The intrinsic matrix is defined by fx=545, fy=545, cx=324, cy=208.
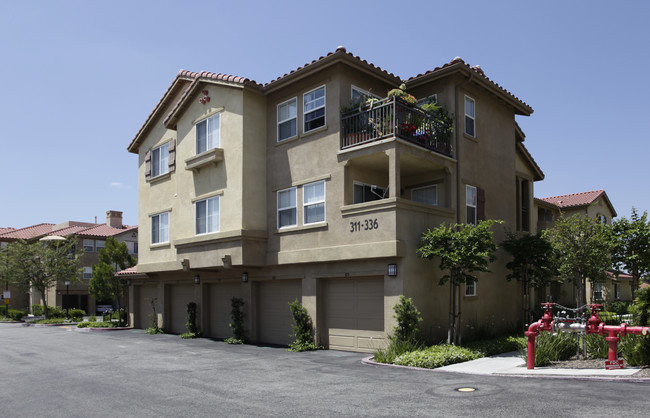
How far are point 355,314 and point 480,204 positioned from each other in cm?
603

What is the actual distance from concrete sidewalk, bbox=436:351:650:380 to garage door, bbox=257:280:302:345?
698 centimetres

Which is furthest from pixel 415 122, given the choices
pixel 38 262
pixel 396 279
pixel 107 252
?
pixel 38 262

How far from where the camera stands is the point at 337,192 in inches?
688

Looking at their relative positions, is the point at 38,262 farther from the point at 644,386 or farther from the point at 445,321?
the point at 644,386

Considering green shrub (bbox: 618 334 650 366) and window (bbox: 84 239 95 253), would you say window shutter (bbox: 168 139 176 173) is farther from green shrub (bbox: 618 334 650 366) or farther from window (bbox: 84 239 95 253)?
window (bbox: 84 239 95 253)

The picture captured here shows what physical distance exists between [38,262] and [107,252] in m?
6.06

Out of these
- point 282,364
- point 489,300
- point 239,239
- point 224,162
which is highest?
point 224,162

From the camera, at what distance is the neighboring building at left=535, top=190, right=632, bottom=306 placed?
2861 centimetres

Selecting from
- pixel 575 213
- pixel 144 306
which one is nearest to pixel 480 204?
pixel 575 213

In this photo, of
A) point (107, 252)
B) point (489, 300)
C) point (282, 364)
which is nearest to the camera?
point (282, 364)

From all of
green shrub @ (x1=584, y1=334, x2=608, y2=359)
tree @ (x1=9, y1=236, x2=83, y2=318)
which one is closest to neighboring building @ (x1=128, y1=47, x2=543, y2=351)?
green shrub @ (x1=584, y1=334, x2=608, y2=359)

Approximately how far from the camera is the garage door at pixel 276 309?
19375 mm

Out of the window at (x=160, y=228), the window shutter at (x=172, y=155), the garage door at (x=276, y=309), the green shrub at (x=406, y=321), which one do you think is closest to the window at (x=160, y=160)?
the window shutter at (x=172, y=155)

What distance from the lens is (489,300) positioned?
19016 mm
